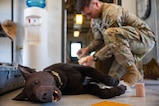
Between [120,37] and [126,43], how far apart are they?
0.18 feet

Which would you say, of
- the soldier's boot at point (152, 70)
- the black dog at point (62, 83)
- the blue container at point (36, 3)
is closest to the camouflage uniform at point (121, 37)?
the black dog at point (62, 83)

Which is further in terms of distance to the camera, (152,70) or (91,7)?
(152,70)

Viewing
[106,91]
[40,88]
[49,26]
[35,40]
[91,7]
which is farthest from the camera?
[49,26]

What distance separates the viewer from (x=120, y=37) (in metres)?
1.40

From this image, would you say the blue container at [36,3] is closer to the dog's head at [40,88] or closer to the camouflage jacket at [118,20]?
the camouflage jacket at [118,20]

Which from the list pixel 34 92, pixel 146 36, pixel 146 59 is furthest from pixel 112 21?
pixel 146 59

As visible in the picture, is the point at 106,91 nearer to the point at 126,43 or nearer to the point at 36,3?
the point at 126,43

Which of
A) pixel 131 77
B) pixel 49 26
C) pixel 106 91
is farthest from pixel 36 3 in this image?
pixel 106 91

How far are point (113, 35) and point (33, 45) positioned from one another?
111 cm

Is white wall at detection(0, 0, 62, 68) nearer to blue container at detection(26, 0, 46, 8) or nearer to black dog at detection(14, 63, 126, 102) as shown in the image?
blue container at detection(26, 0, 46, 8)

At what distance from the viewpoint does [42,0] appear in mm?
2375

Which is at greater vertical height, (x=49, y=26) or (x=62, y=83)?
(x=49, y=26)

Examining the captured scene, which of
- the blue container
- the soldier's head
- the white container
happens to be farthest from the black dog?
the blue container

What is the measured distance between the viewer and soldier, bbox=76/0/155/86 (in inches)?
54.1
